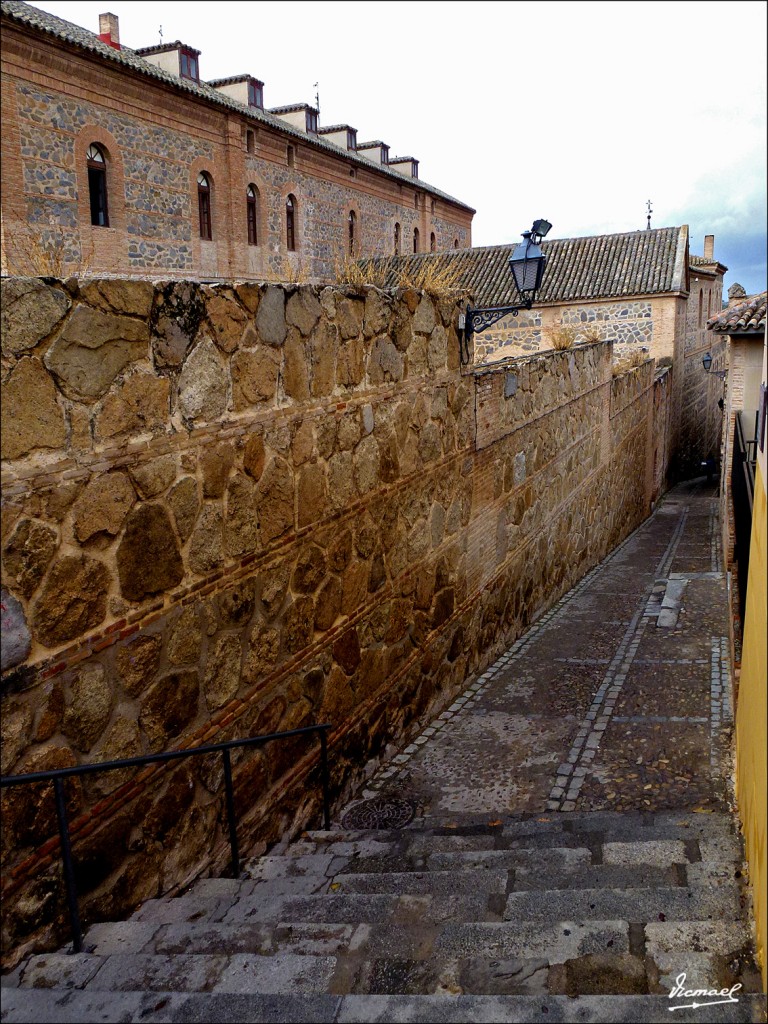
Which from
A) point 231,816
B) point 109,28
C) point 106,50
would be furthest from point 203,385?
point 109,28

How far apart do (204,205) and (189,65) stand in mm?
5139

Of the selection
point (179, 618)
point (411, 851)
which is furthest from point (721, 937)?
point (179, 618)

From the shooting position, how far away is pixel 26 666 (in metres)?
3.18

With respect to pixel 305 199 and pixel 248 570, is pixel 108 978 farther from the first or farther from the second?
pixel 305 199

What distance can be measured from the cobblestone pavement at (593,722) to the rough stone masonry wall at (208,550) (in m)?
0.51

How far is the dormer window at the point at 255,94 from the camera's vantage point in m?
28.9

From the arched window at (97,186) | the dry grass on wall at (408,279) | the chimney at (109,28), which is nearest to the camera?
the dry grass on wall at (408,279)

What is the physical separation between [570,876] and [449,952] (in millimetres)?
1113

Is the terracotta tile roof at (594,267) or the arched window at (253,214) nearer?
the terracotta tile roof at (594,267)

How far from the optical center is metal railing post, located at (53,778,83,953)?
317cm

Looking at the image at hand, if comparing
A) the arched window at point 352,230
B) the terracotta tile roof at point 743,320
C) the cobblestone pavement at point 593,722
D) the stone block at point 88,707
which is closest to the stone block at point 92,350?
the stone block at point 88,707

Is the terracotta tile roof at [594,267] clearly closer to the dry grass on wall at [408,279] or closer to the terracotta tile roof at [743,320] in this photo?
the terracotta tile roof at [743,320]

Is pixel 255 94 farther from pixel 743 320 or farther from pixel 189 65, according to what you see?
pixel 743 320

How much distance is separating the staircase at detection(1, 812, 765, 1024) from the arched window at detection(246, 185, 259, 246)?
78.6 ft
